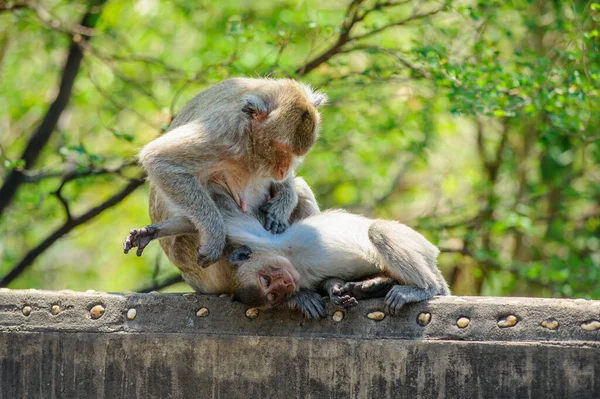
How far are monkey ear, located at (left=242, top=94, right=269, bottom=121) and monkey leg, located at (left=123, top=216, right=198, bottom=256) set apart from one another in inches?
28.5

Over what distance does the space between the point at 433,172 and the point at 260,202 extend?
6.19 metres

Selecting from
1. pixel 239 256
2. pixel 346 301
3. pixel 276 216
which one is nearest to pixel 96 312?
pixel 239 256

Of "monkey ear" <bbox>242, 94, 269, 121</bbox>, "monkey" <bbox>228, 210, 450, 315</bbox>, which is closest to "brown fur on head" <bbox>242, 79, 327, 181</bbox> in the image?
"monkey ear" <bbox>242, 94, 269, 121</bbox>

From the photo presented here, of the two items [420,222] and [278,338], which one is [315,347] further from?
[420,222]

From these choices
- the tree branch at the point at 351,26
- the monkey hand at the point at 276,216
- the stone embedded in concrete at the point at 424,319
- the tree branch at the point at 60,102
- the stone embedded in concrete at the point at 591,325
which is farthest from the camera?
the tree branch at the point at 60,102

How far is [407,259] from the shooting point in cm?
441

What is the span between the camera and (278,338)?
4.11 meters

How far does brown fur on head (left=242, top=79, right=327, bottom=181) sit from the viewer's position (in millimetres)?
4668

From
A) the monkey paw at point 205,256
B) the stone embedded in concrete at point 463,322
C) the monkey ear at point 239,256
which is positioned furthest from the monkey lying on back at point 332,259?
the stone embedded in concrete at point 463,322

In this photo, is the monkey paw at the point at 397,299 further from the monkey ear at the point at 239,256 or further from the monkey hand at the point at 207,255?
the monkey hand at the point at 207,255

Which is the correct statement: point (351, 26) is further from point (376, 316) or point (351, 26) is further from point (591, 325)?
point (591, 325)

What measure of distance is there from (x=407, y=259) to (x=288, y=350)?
2.79 feet

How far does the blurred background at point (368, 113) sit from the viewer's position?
6.69 m

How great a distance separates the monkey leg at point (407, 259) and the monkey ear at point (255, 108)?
0.91 m
